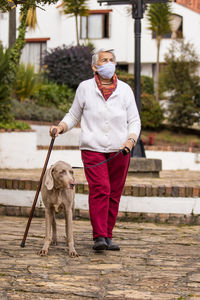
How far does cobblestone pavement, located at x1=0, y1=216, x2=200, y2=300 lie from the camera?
439 cm

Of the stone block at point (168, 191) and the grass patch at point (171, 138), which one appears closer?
the stone block at point (168, 191)

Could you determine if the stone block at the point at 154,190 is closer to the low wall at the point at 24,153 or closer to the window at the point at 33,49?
the low wall at the point at 24,153

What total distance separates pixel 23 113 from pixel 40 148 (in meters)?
2.78

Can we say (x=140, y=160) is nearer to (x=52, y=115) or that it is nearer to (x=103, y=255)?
(x=103, y=255)

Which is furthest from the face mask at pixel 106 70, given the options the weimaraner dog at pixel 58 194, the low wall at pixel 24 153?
the low wall at pixel 24 153

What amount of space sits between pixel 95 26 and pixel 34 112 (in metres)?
18.2

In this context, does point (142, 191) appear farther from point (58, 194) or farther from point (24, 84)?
point (24, 84)

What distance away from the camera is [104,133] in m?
5.82

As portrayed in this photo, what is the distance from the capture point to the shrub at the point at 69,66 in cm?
2170

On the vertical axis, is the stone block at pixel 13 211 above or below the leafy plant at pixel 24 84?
below

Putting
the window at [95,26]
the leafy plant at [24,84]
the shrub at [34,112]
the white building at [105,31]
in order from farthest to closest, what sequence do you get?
the window at [95,26]
the white building at [105,31]
the leafy plant at [24,84]
the shrub at [34,112]

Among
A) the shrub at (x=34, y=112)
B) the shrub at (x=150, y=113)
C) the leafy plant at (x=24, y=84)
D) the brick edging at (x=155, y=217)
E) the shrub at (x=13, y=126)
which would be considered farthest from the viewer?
the shrub at (x=150, y=113)

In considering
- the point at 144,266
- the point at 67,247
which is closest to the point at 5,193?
the point at 67,247

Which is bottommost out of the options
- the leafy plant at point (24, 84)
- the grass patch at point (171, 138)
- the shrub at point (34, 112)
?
the grass patch at point (171, 138)
